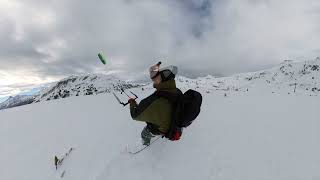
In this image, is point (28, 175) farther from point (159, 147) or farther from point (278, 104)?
point (278, 104)

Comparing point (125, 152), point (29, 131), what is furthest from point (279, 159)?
point (29, 131)

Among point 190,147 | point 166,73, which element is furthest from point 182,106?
point 190,147

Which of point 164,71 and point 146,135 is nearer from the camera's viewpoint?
point 164,71

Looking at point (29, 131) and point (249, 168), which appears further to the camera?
point (29, 131)

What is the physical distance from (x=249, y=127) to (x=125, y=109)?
609cm

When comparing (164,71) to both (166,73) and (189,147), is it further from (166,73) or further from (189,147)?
(189,147)

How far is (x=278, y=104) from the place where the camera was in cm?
1304

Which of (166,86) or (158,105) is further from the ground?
(166,86)

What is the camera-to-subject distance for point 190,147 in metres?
8.70

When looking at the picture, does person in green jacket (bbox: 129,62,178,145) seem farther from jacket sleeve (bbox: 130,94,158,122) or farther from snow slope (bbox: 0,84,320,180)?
snow slope (bbox: 0,84,320,180)

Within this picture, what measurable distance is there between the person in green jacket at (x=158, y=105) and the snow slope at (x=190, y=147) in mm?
1292

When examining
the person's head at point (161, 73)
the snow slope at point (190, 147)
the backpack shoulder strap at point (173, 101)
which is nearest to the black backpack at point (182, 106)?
the backpack shoulder strap at point (173, 101)

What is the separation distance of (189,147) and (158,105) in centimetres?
204

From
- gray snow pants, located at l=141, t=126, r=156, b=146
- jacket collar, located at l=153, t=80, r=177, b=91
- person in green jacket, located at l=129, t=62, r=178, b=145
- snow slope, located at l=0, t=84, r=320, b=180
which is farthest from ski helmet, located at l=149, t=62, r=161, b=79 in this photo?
snow slope, located at l=0, t=84, r=320, b=180
